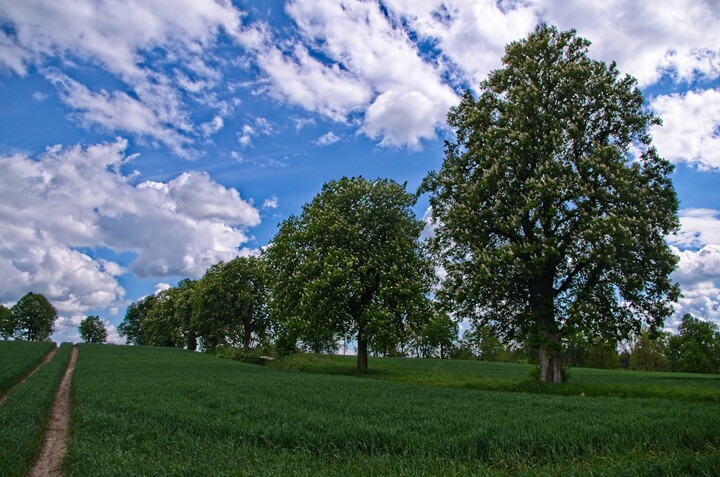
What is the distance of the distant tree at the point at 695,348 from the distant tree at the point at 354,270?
280 ft

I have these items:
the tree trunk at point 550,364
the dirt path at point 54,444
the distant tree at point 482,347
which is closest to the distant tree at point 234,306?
the dirt path at point 54,444

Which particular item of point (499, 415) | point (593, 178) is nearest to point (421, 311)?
point (593, 178)

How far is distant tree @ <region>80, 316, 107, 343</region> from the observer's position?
16638 centimetres

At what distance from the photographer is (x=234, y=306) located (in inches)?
2488

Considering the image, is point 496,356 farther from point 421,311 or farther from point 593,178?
point 593,178

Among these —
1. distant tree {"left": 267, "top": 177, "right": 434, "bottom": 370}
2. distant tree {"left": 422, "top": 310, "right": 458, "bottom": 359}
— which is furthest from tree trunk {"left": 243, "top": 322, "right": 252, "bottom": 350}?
distant tree {"left": 422, "top": 310, "right": 458, "bottom": 359}

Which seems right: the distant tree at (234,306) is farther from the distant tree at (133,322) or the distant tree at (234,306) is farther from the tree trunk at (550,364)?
the distant tree at (133,322)

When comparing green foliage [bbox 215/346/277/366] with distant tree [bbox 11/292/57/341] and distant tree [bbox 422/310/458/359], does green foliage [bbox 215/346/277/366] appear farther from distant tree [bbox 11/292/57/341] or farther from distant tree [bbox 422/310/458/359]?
distant tree [bbox 11/292/57/341]

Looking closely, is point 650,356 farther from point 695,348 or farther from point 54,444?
point 54,444

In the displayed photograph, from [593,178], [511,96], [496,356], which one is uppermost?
[511,96]

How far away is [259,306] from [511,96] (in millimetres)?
47914

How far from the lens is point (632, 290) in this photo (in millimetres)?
22922

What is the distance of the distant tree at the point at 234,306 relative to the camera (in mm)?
63125

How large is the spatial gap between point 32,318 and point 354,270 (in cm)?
14103
